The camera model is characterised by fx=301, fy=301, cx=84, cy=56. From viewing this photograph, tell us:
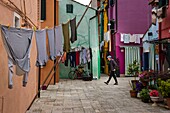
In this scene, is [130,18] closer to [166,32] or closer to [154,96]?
[166,32]

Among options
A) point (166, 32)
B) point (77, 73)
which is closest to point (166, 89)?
point (166, 32)

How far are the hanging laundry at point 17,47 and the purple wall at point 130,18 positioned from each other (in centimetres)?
2087

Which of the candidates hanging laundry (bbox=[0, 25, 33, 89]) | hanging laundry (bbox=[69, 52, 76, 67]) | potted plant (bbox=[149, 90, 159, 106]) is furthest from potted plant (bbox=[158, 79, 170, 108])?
hanging laundry (bbox=[69, 52, 76, 67])

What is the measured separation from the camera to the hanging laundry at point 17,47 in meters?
5.08

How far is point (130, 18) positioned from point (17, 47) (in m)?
22.2

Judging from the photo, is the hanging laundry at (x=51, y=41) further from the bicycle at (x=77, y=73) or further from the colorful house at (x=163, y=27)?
the bicycle at (x=77, y=73)

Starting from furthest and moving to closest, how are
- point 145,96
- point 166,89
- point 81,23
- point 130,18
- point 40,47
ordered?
point 130,18, point 81,23, point 145,96, point 40,47, point 166,89

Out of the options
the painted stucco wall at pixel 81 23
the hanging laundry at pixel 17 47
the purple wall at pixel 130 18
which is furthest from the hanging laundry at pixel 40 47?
the purple wall at pixel 130 18

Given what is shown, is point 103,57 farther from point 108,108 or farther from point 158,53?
point 108,108

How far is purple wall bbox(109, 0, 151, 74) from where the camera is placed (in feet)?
88.0

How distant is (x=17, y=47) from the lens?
549 centimetres

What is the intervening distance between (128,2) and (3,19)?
21925 mm

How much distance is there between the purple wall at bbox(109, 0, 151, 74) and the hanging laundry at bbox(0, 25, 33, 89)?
2087 centimetres

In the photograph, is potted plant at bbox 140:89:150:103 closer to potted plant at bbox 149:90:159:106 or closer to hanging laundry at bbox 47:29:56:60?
potted plant at bbox 149:90:159:106
